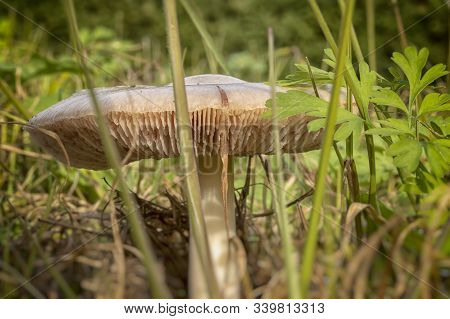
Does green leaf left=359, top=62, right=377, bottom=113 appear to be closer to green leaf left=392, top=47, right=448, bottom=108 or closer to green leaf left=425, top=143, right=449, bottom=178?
green leaf left=392, top=47, right=448, bottom=108

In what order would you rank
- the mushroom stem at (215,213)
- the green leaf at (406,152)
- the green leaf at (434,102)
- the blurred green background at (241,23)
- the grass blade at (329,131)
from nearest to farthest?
1. the grass blade at (329,131)
2. the green leaf at (406,152)
3. the green leaf at (434,102)
4. the mushroom stem at (215,213)
5. the blurred green background at (241,23)

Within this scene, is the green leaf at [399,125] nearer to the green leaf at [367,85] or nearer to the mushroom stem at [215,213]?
the green leaf at [367,85]

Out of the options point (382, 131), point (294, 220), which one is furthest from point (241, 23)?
point (382, 131)

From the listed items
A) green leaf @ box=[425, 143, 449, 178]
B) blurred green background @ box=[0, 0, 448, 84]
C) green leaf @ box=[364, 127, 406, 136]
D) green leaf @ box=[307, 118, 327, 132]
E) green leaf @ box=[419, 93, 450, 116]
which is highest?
blurred green background @ box=[0, 0, 448, 84]

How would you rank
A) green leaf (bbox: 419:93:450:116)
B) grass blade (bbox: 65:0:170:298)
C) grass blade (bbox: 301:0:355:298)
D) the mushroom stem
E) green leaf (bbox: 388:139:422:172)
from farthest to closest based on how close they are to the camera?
1. the mushroom stem
2. green leaf (bbox: 419:93:450:116)
3. green leaf (bbox: 388:139:422:172)
4. grass blade (bbox: 301:0:355:298)
5. grass blade (bbox: 65:0:170:298)

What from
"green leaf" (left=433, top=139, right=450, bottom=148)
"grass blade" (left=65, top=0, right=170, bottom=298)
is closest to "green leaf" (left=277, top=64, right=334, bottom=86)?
"green leaf" (left=433, top=139, right=450, bottom=148)

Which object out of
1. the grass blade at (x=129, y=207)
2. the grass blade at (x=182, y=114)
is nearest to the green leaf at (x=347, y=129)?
the grass blade at (x=182, y=114)

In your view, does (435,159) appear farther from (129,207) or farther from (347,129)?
(129,207)

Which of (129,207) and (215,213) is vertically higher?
(129,207)
